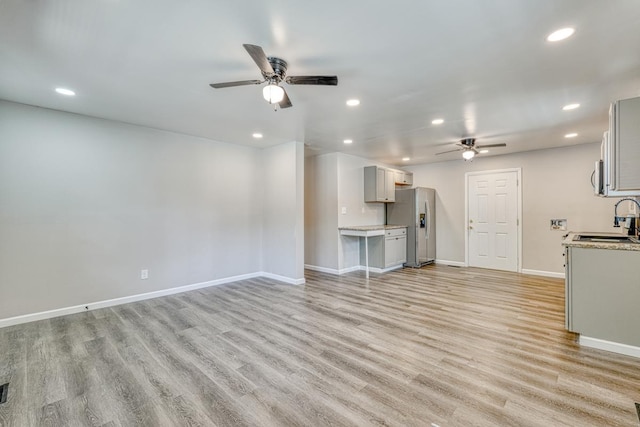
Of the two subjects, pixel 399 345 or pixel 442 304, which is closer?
pixel 399 345

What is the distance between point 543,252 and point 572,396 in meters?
4.55

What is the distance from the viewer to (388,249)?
5.87 m

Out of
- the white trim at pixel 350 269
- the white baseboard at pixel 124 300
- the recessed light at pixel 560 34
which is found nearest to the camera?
the recessed light at pixel 560 34

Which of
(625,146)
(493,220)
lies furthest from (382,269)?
(625,146)

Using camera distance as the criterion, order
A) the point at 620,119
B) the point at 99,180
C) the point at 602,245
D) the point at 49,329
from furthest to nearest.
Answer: the point at 99,180
the point at 49,329
the point at 602,245
the point at 620,119

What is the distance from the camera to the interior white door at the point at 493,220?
5.88 meters

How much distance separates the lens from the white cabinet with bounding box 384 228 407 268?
230 inches

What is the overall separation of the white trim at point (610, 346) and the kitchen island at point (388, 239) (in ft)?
10.3

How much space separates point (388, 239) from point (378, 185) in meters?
1.24

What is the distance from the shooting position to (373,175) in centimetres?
627

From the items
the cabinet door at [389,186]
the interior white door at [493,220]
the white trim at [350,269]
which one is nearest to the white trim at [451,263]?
the interior white door at [493,220]

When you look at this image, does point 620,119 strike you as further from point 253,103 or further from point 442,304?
point 253,103

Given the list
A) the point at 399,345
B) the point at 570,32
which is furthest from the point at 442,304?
the point at 570,32

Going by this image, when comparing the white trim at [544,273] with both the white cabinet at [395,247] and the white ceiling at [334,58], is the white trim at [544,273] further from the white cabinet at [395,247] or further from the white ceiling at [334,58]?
the white ceiling at [334,58]
